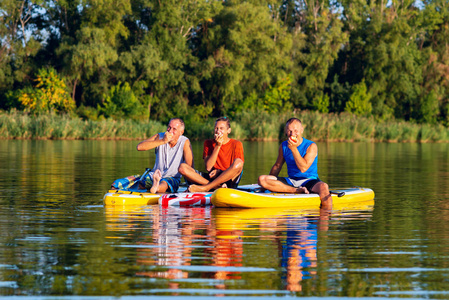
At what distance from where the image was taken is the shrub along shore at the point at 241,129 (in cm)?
4762

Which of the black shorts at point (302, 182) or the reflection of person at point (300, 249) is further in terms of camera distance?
the black shorts at point (302, 182)

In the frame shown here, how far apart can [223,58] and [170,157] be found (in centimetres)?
4984

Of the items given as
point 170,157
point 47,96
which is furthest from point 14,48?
point 170,157

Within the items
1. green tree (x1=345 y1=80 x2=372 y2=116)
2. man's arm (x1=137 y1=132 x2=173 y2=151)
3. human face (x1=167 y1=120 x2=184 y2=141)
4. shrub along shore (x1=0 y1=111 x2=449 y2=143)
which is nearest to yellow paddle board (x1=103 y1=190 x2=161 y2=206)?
man's arm (x1=137 y1=132 x2=173 y2=151)

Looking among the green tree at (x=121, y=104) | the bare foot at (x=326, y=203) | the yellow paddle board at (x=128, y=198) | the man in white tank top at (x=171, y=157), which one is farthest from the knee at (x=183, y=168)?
the green tree at (x=121, y=104)

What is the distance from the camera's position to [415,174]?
68.6ft

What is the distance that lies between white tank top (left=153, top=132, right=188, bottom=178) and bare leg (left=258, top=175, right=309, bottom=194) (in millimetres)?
1375

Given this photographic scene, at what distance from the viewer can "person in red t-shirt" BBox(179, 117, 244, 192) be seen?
12.6 metres

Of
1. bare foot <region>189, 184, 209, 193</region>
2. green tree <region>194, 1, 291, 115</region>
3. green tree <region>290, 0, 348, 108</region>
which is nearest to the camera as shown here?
bare foot <region>189, 184, 209, 193</region>

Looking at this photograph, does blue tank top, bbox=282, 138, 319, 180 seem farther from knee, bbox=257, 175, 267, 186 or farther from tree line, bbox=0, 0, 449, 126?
tree line, bbox=0, 0, 449, 126

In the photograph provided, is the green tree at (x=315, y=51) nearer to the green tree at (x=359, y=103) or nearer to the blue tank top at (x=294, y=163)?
the green tree at (x=359, y=103)

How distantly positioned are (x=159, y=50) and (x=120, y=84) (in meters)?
4.09

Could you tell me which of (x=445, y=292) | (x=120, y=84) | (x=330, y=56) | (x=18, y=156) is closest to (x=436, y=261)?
(x=445, y=292)

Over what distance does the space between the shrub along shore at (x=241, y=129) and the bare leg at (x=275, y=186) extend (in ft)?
120
